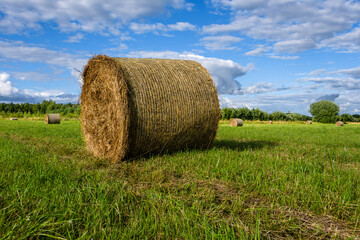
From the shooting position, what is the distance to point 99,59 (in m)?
6.75

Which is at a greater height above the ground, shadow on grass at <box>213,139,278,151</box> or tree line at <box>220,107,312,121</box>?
tree line at <box>220,107,312,121</box>

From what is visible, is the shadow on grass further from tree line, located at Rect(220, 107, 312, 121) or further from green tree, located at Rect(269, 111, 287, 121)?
green tree, located at Rect(269, 111, 287, 121)


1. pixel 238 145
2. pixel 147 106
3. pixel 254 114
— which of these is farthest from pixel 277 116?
pixel 147 106

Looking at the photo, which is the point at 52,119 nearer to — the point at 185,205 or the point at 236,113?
the point at 185,205

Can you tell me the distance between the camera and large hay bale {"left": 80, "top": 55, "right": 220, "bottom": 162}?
5.84m

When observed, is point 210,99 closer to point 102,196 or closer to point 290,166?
point 290,166

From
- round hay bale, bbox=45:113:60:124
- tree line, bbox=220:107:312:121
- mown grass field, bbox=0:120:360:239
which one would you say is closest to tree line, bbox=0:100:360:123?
tree line, bbox=220:107:312:121

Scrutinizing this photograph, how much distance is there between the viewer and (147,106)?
5.90 m

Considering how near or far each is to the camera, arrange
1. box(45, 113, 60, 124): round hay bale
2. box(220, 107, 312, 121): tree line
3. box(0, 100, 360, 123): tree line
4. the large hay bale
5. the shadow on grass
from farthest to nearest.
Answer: box(0, 100, 360, 123): tree line
box(220, 107, 312, 121): tree line
box(45, 113, 60, 124): round hay bale
the shadow on grass
the large hay bale

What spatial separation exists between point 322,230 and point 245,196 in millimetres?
1002

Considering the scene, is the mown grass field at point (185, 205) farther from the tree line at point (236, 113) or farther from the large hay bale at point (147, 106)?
the tree line at point (236, 113)

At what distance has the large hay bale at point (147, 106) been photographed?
5840mm

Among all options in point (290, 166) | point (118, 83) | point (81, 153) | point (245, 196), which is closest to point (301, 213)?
point (245, 196)

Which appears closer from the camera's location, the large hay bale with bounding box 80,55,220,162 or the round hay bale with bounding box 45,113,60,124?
the large hay bale with bounding box 80,55,220,162
